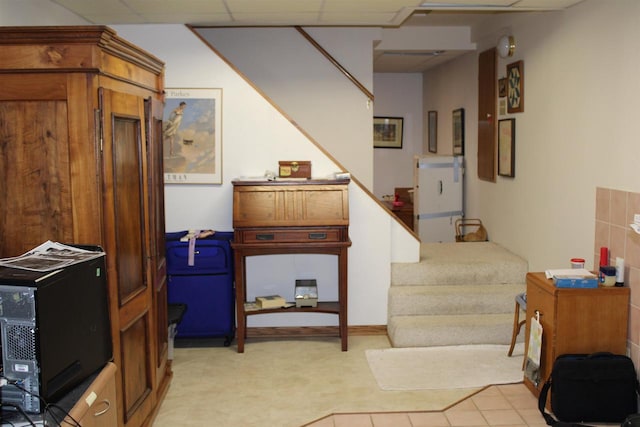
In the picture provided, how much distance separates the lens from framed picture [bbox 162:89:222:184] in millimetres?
5734

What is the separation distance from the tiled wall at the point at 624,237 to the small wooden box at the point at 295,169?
2.24 meters

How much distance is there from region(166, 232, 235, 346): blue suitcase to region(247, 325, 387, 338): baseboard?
0.40 m

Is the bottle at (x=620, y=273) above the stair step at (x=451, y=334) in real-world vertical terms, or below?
above

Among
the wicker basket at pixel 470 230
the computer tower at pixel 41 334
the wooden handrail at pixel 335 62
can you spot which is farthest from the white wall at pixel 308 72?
the computer tower at pixel 41 334

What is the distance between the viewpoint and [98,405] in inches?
102

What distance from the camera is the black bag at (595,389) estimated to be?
401 cm

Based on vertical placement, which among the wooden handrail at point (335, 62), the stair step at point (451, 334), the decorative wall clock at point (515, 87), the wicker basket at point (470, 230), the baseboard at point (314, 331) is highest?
the wooden handrail at point (335, 62)

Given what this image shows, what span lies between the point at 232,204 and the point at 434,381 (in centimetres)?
220

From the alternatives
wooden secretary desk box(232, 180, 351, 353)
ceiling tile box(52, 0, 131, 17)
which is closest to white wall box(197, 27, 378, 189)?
wooden secretary desk box(232, 180, 351, 353)

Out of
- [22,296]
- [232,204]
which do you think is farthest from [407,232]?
[22,296]

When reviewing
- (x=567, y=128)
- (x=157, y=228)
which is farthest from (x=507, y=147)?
(x=157, y=228)

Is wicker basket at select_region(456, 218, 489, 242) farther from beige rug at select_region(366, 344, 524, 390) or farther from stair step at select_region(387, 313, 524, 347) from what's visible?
beige rug at select_region(366, 344, 524, 390)

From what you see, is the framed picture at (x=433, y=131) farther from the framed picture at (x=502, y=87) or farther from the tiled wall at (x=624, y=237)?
the tiled wall at (x=624, y=237)

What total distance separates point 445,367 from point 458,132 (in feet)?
13.3
